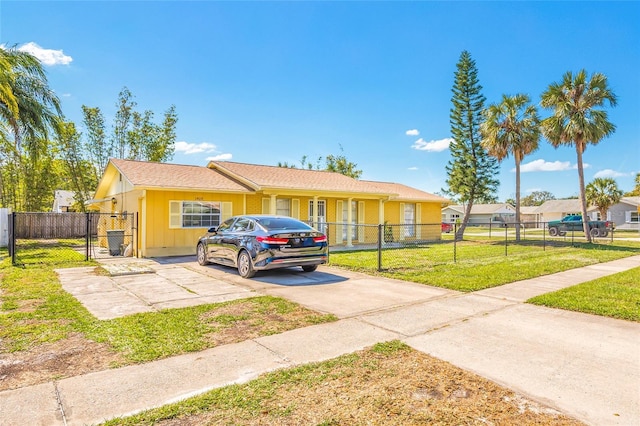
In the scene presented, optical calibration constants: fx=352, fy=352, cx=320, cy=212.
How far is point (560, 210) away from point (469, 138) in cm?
3759

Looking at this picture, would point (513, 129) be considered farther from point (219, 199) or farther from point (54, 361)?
point (54, 361)

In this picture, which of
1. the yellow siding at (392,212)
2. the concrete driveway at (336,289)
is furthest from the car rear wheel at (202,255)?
the yellow siding at (392,212)

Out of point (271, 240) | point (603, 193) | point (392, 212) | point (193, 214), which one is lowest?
point (271, 240)

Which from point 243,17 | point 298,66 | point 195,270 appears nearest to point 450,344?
point 195,270

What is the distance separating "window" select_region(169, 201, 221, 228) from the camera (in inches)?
519

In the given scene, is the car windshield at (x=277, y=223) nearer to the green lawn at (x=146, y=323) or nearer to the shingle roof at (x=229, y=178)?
the green lawn at (x=146, y=323)

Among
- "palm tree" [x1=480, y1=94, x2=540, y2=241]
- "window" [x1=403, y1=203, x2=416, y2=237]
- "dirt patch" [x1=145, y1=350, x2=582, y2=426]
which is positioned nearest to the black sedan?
"dirt patch" [x1=145, y1=350, x2=582, y2=426]

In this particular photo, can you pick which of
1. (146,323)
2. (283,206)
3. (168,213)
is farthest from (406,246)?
(146,323)

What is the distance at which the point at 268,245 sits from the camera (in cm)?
803

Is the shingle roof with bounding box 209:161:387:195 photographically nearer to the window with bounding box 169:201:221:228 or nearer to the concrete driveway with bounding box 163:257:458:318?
the window with bounding box 169:201:221:228

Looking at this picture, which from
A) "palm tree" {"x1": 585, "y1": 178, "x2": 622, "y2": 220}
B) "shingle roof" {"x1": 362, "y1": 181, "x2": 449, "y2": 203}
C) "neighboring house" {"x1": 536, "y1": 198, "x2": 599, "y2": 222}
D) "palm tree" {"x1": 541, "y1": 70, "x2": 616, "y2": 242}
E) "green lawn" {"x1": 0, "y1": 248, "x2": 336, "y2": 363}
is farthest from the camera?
"neighboring house" {"x1": 536, "y1": 198, "x2": 599, "y2": 222}

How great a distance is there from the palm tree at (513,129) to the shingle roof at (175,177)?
16368 millimetres

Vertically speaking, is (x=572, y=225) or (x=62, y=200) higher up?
(x=62, y=200)

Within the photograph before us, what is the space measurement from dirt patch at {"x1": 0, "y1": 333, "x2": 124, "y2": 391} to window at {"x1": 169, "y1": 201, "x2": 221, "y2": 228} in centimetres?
934
